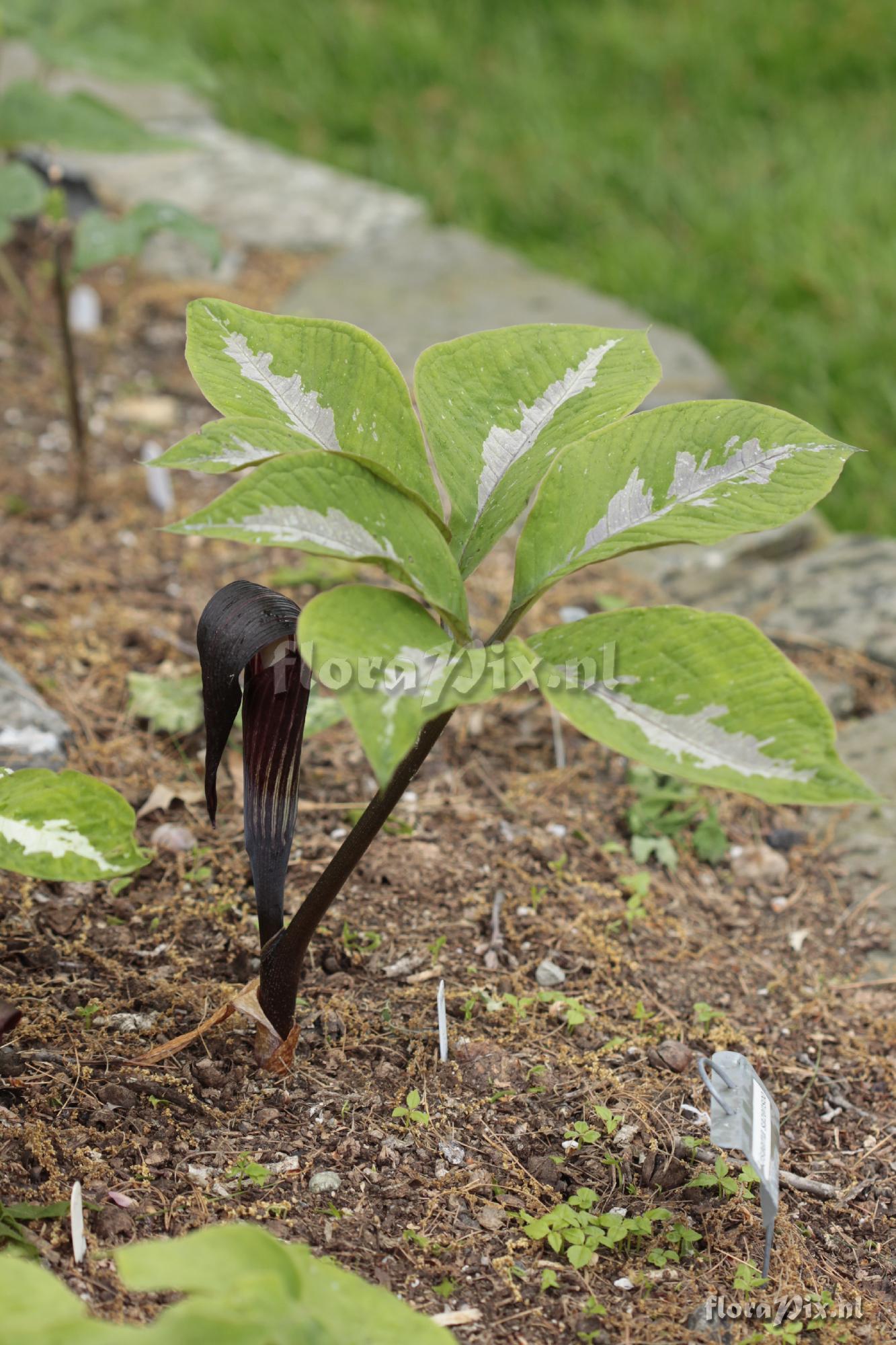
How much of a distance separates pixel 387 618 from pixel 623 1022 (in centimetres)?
85

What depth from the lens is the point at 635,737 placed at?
1.00 meters

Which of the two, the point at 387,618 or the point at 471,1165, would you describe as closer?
the point at 387,618

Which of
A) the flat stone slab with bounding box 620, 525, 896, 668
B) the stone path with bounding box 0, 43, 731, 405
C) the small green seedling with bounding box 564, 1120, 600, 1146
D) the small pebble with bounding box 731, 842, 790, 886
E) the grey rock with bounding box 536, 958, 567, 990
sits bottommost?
the small pebble with bounding box 731, 842, 790, 886

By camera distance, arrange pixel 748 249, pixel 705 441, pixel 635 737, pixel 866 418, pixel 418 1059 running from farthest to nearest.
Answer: pixel 748 249 < pixel 866 418 < pixel 418 1059 < pixel 705 441 < pixel 635 737

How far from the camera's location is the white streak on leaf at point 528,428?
4.07 ft

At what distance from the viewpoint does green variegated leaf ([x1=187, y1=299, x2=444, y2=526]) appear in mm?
1180

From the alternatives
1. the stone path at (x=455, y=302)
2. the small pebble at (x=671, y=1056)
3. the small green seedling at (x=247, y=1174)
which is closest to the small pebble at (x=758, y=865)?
the stone path at (x=455, y=302)

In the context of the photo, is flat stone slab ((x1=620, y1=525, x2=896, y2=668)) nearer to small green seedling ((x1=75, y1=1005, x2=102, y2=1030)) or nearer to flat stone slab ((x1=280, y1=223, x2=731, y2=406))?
flat stone slab ((x1=280, y1=223, x2=731, y2=406))

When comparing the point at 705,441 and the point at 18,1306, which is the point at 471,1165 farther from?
the point at 705,441

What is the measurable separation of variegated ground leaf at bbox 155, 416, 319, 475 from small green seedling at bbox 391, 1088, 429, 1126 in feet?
2.58

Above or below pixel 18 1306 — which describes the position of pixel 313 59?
above

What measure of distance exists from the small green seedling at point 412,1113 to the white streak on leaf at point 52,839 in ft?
1.63

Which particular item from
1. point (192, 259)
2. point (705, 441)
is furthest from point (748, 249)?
point (705, 441)

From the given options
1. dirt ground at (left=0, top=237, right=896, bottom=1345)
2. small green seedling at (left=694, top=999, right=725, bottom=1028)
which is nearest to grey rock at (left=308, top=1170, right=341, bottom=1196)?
dirt ground at (left=0, top=237, right=896, bottom=1345)
